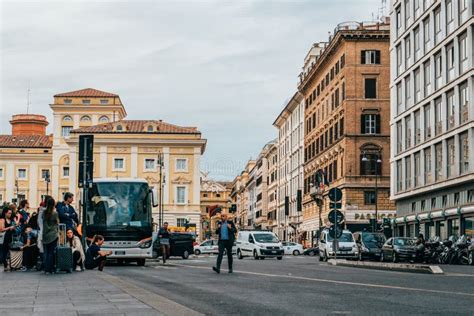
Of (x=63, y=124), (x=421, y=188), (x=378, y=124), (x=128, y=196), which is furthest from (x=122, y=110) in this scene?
(x=128, y=196)

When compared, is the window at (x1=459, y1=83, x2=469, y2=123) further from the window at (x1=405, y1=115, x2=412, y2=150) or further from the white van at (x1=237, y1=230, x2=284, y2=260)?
the white van at (x1=237, y1=230, x2=284, y2=260)

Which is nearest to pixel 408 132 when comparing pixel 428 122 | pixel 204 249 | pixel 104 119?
pixel 428 122

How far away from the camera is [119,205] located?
107 feet

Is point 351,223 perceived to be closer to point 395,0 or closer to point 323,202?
point 323,202

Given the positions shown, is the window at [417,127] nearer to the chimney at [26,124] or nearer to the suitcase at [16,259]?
the suitcase at [16,259]

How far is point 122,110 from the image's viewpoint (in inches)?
5079

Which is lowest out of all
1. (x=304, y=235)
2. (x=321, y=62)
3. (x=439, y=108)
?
(x=304, y=235)

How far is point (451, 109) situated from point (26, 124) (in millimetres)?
102812

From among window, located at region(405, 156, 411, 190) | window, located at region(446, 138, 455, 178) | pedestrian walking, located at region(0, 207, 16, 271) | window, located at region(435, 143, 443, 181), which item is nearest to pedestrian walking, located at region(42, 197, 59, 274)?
pedestrian walking, located at region(0, 207, 16, 271)

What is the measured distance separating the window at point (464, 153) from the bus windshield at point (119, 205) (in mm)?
23583

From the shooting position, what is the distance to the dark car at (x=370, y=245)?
48781 millimetres

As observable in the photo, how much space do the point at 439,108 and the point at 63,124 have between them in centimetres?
7451

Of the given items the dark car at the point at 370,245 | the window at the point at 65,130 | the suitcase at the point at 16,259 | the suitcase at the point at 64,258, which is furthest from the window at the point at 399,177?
the window at the point at 65,130

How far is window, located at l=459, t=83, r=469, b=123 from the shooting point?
51.1 m
